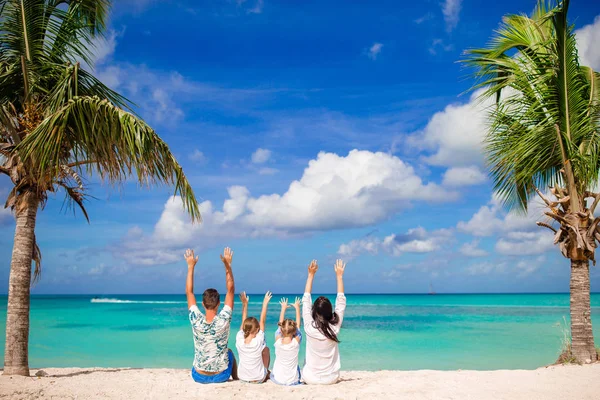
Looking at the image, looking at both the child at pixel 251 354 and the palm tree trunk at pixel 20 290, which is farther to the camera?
the palm tree trunk at pixel 20 290

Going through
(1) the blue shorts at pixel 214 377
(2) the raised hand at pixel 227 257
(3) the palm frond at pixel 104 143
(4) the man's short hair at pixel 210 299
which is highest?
(3) the palm frond at pixel 104 143

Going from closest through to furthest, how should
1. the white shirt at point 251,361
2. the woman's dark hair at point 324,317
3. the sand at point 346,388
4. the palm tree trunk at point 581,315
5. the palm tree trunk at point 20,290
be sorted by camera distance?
the sand at point 346,388 → the woman's dark hair at point 324,317 → the white shirt at point 251,361 → the palm tree trunk at point 20,290 → the palm tree trunk at point 581,315

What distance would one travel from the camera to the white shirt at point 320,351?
6.19 meters

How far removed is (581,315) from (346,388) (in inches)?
200

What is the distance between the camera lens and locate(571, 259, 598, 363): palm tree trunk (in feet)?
28.0

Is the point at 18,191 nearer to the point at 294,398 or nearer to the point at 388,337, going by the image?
the point at 294,398

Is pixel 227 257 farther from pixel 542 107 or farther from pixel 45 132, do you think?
pixel 542 107

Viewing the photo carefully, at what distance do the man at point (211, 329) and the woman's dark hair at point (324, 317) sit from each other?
42.9 inches

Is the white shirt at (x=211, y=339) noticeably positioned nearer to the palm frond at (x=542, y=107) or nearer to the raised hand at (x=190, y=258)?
the raised hand at (x=190, y=258)

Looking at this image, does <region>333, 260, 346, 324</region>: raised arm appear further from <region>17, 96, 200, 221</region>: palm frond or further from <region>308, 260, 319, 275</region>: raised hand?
<region>17, 96, 200, 221</region>: palm frond

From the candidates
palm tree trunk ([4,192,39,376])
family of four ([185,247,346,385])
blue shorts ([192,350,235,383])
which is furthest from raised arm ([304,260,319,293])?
palm tree trunk ([4,192,39,376])

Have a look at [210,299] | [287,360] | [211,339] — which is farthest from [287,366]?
[210,299]

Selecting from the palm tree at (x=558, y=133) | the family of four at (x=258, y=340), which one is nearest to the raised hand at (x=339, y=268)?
the family of four at (x=258, y=340)

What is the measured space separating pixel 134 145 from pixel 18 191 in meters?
2.16
